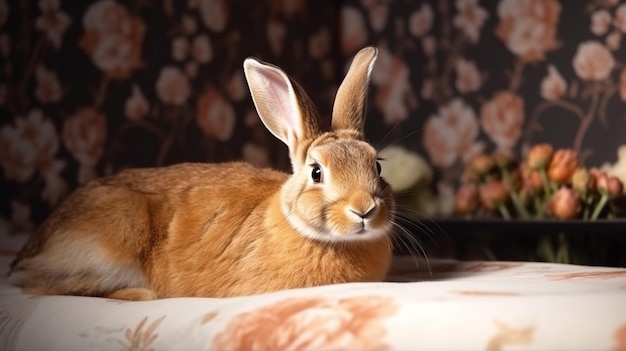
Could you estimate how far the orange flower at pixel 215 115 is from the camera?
2.87 metres

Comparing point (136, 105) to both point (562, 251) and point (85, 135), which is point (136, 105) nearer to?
point (85, 135)

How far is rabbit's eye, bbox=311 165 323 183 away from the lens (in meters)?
1.43

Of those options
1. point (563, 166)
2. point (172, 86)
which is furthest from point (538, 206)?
point (172, 86)

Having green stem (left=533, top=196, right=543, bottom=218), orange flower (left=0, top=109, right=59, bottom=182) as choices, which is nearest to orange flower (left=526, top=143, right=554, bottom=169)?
green stem (left=533, top=196, right=543, bottom=218)

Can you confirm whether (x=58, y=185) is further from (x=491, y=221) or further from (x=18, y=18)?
(x=491, y=221)

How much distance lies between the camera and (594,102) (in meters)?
2.73

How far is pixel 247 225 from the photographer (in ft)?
4.97

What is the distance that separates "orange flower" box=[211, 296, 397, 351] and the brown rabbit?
27 cm

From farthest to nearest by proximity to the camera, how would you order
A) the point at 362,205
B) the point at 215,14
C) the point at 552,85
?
the point at 215,14, the point at 552,85, the point at 362,205

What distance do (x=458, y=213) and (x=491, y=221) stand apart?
1.18 feet

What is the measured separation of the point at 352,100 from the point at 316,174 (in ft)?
0.66

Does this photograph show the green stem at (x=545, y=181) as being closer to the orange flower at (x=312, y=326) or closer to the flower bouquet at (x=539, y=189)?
the flower bouquet at (x=539, y=189)

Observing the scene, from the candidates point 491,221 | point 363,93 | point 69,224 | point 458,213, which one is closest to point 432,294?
point 363,93

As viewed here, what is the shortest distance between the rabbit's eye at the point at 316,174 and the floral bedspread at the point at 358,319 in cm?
25
